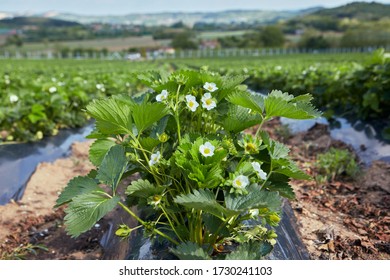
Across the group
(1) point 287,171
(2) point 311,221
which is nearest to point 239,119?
(1) point 287,171

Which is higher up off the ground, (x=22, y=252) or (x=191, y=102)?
(x=191, y=102)

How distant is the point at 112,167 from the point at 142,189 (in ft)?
0.46

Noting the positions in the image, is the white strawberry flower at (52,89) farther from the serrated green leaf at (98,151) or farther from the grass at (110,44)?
the grass at (110,44)

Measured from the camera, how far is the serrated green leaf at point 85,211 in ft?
4.73

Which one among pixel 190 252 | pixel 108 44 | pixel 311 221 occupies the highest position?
pixel 190 252

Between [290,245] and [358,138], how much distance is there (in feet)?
10.5

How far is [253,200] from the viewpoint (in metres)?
1.41

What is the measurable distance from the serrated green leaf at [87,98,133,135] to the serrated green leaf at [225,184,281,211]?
0.43m

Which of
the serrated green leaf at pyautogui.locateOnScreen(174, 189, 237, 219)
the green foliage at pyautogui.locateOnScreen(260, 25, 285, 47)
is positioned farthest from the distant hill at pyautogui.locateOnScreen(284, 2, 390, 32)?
the green foliage at pyautogui.locateOnScreen(260, 25, 285, 47)

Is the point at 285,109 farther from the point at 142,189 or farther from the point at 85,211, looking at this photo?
the point at 85,211

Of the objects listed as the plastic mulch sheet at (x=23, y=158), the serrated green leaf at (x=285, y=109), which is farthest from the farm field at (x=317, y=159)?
the serrated green leaf at (x=285, y=109)

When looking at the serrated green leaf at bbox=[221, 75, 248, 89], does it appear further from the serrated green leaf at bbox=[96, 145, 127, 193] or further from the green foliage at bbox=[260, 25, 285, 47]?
the green foliage at bbox=[260, 25, 285, 47]
